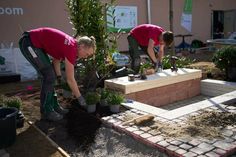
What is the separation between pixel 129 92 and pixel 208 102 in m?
1.32

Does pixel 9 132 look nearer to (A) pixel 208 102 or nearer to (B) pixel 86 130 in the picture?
(B) pixel 86 130

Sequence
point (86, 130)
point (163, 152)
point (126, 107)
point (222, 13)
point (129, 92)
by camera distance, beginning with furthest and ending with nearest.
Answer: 1. point (222, 13)
2. point (129, 92)
3. point (126, 107)
4. point (86, 130)
5. point (163, 152)

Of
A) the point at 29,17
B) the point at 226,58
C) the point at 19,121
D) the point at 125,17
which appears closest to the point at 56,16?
the point at 29,17

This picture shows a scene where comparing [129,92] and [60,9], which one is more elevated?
[60,9]

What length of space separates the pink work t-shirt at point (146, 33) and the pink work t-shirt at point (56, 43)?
7.79ft

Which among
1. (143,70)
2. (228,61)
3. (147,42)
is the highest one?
(147,42)

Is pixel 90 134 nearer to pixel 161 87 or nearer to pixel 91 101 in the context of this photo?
Answer: pixel 91 101

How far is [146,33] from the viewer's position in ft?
20.1

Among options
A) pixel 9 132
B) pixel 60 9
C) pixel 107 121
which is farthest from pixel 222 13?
pixel 9 132

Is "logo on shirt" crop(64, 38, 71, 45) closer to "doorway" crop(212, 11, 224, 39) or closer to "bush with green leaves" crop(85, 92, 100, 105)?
"bush with green leaves" crop(85, 92, 100, 105)

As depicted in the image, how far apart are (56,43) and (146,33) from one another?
2693mm

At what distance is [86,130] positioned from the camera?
3887 mm

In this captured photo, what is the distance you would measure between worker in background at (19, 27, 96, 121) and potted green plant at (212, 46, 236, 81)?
11.6ft

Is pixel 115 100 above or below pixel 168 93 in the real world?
above
